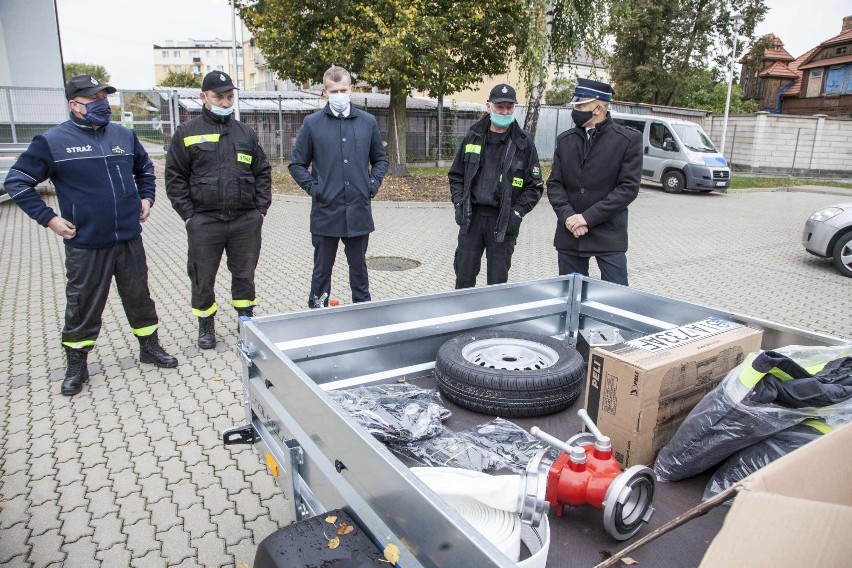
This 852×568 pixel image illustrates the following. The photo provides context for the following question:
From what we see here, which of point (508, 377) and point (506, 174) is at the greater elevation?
point (506, 174)

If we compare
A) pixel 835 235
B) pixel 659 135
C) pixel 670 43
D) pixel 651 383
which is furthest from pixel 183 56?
pixel 651 383

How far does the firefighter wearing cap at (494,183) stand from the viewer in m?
4.78

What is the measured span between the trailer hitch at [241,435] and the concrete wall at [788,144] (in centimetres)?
2896

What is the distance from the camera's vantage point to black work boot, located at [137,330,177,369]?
4.88 meters

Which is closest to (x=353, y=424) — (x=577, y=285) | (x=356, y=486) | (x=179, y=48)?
(x=356, y=486)

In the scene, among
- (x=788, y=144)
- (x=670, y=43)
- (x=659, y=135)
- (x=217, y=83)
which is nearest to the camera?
(x=217, y=83)

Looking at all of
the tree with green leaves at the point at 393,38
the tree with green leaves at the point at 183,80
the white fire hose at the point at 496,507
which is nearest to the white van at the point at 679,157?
the tree with green leaves at the point at 393,38

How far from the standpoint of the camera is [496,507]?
5.86ft

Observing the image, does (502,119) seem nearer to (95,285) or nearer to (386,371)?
(386,371)

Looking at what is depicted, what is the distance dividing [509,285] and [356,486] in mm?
1713

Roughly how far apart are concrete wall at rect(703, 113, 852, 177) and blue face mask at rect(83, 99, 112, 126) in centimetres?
2805

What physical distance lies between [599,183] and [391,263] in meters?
4.80

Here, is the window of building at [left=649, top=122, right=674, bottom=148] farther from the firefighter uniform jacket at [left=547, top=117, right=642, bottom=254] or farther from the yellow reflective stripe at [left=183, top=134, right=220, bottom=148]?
the yellow reflective stripe at [left=183, top=134, right=220, bottom=148]

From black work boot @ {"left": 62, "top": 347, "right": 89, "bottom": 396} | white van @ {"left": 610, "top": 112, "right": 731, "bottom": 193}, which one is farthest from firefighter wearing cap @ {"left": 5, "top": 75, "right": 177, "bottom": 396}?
white van @ {"left": 610, "top": 112, "right": 731, "bottom": 193}
